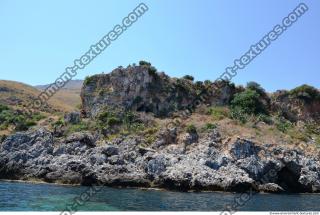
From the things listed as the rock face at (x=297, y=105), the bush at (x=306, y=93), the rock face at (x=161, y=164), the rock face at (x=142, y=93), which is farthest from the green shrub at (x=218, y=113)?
the bush at (x=306, y=93)

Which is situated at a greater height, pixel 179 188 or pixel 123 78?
pixel 123 78

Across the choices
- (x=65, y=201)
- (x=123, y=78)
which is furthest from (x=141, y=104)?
(x=65, y=201)

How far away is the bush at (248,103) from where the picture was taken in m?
58.4

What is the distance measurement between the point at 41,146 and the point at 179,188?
633 inches

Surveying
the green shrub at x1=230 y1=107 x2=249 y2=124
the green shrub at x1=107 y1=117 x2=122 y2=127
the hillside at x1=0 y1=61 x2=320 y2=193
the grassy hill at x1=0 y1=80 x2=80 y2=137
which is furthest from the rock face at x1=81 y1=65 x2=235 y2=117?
the grassy hill at x1=0 y1=80 x2=80 y2=137

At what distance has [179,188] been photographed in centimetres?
4059

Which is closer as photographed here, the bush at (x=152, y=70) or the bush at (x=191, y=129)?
the bush at (x=191, y=129)

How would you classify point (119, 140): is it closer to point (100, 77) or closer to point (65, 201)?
point (100, 77)

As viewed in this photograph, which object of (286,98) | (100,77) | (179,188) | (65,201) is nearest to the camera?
(65,201)

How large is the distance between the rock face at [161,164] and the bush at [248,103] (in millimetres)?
12254

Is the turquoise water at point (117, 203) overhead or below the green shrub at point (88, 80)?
below

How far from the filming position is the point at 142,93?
56.0 m

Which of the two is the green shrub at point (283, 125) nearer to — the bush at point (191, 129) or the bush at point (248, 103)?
the bush at point (248, 103)

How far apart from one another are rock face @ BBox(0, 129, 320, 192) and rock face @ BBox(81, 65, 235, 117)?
9.32 m
